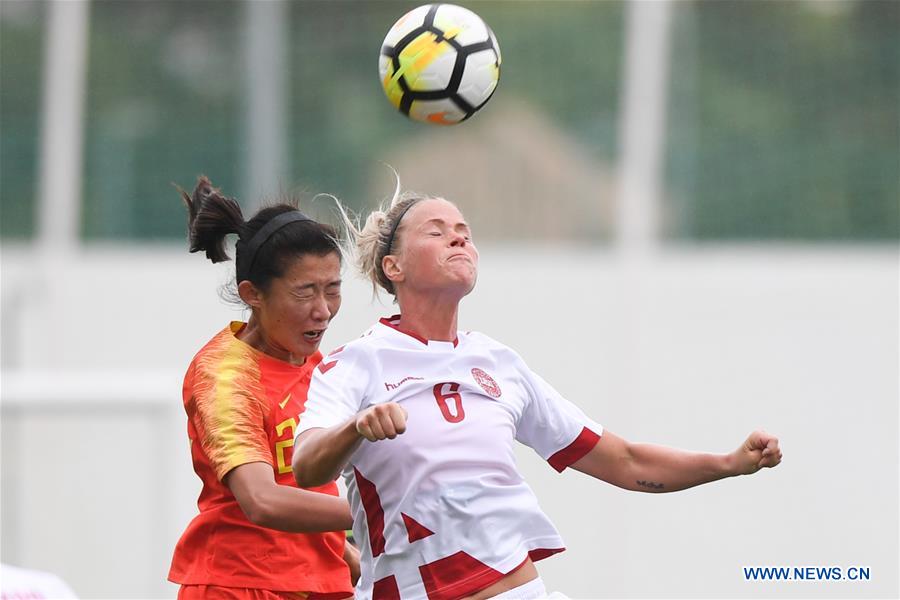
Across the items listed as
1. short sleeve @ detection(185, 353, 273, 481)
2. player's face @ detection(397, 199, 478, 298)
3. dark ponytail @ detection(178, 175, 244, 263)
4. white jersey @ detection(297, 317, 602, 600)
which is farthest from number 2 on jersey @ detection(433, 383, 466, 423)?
dark ponytail @ detection(178, 175, 244, 263)

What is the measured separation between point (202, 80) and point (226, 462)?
7382mm

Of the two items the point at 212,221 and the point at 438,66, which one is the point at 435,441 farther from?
the point at 438,66

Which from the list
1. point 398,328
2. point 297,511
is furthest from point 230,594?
point 398,328

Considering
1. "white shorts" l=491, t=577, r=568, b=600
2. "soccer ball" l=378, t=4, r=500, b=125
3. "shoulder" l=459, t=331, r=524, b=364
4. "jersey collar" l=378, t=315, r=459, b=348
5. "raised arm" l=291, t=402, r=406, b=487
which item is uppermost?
"soccer ball" l=378, t=4, r=500, b=125

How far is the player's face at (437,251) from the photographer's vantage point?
3.33m

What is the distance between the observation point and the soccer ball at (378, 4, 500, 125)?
389 centimetres

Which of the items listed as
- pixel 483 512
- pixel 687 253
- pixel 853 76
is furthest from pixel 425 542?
pixel 853 76

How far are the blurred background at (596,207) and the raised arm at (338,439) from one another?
571 centimetres

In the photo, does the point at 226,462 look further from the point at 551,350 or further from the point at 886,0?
the point at 886,0

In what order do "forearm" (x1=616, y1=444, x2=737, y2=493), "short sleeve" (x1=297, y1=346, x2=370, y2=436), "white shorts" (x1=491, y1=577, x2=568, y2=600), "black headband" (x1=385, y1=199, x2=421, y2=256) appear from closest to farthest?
1. "short sleeve" (x1=297, y1=346, x2=370, y2=436)
2. "white shorts" (x1=491, y1=577, x2=568, y2=600)
3. "black headband" (x1=385, y1=199, x2=421, y2=256)
4. "forearm" (x1=616, y1=444, x2=737, y2=493)

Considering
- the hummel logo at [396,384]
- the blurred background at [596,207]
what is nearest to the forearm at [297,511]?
the hummel logo at [396,384]

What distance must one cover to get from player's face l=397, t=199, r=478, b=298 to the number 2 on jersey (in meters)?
0.25

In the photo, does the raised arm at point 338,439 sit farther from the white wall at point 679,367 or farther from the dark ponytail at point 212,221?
the white wall at point 679,367

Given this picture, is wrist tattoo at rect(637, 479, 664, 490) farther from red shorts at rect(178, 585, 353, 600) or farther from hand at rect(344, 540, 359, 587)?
red shorts at rect(178, 585, 353, 600)
